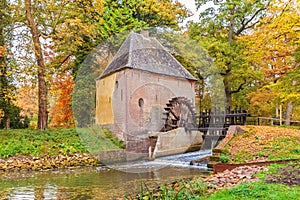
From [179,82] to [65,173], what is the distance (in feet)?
29.9

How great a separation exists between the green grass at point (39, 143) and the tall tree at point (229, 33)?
10056 mm

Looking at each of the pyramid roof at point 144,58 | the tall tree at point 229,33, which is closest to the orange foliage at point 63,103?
the pyramid roof at point 144,58

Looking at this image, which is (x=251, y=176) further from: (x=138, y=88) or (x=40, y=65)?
(x=40, y=65)

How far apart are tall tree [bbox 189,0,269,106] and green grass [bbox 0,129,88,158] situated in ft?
33.0

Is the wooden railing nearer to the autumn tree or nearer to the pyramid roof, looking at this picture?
the autumn tree

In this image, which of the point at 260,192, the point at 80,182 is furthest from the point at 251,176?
the point at 80,182

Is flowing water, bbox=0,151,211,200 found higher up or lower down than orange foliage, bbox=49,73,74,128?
lower down

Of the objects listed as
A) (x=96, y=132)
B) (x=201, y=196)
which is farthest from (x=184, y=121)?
(x=201, y=196)

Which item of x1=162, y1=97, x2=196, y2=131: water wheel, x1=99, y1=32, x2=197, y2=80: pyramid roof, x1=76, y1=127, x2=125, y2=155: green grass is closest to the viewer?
x1=76, y1=127, x2=125, y2=155: green grass

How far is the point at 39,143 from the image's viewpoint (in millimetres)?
10461

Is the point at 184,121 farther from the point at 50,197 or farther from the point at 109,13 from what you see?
the point at 50,197

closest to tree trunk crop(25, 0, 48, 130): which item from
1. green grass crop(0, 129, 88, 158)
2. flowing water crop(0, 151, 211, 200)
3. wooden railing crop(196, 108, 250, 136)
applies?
green grass crop(0, 129, 88, 158)

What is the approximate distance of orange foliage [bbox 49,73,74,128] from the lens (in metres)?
18.4

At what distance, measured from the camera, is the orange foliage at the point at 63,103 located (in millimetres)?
18406
